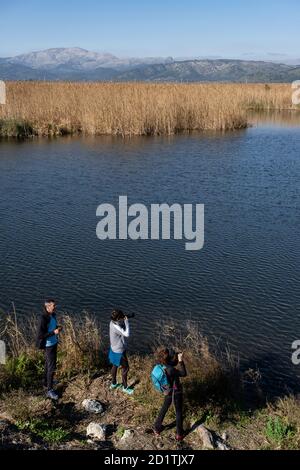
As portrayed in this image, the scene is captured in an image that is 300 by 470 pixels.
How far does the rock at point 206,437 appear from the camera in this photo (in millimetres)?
6465

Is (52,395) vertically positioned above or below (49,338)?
below

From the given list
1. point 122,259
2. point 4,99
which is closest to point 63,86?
point 4,99

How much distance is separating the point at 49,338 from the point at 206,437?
8.19 feet

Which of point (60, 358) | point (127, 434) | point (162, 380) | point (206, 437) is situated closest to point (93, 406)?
point (127, 434)

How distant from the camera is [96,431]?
6.62m

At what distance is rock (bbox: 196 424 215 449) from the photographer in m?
6.46

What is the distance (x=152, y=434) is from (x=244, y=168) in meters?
18.0

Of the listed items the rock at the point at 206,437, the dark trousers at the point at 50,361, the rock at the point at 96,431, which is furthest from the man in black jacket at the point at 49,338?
the rock at the point at 206,437

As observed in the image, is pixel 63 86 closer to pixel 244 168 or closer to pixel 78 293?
pixel 244 168

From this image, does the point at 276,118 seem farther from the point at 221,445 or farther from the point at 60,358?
the point at 221,445

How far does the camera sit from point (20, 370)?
794cm

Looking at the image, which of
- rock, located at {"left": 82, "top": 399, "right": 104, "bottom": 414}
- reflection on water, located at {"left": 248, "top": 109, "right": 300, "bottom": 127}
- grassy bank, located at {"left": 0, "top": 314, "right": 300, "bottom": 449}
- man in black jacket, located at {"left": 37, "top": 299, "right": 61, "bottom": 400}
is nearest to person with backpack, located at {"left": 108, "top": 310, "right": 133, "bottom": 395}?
grassy bank, located at {"left": 0, "top": 314, "right": 300, "bottom": 449}

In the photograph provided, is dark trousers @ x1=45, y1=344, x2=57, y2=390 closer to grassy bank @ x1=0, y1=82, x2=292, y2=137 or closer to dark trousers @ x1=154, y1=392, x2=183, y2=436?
dark trousers @ x1=154, y1=392, x2=183, y2=436

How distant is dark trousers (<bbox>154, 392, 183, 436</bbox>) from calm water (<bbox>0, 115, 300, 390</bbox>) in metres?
2.21
